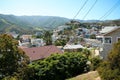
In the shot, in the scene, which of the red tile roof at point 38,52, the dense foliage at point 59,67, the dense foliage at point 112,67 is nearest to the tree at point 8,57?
the dense foliage at point 59,67

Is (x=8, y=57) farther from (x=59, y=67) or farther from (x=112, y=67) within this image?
(x=112, y=67)

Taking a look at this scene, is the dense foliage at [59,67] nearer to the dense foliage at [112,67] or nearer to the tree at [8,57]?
the tree at [8,57]

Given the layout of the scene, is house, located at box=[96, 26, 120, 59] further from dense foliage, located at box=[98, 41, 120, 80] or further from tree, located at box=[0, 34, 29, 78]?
tree, located at box=[0, 34, 29, 78]

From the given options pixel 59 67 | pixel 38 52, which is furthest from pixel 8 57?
pixel 38 52

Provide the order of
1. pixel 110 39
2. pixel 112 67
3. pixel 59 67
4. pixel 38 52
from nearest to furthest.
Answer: pixel 112 67
pixel 110 39
pixel 59 67
pixel 38 52

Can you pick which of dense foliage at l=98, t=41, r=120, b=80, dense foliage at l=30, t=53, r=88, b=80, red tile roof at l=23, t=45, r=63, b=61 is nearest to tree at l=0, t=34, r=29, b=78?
dense foliage at l=30, t=53, r=88, b=80

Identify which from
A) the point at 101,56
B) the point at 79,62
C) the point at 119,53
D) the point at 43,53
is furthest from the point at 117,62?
the point at 43,53
